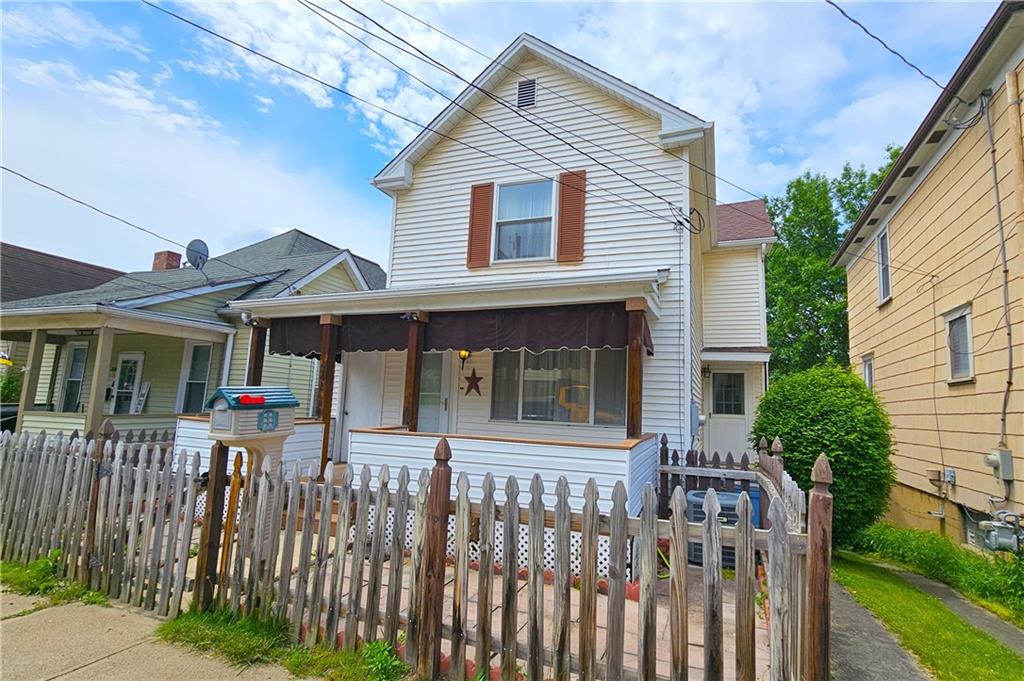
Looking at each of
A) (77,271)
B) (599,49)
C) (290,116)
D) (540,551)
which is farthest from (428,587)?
(77,271)

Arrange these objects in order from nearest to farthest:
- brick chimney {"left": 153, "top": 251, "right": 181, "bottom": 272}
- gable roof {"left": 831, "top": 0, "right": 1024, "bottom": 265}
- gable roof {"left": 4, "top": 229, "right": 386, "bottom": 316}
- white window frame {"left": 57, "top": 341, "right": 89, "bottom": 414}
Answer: gable roof {"left": 831, "top": 0, "right": 1024, "bottom": 265}, gable roof {"left": 4, "top": 229, "right": 386, "bottom": 316}, white window frame {"left": 57, "top": 341, "right": 89, "bottom": 414}, brick chimney {"left": 153, "top": 251, "right": 181, "bottom": 272}

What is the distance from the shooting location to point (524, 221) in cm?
895

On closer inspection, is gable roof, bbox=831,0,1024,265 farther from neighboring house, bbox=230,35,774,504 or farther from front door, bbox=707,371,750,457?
front door, bbox=707,371,750,457

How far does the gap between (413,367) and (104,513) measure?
3.73 metres

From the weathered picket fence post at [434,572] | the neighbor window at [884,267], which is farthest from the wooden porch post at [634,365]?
the neighbor window at [884,267]

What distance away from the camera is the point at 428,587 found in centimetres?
302

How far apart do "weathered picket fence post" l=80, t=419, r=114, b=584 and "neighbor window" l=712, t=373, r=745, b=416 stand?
1198cm

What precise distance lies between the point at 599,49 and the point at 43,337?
43.0 feet

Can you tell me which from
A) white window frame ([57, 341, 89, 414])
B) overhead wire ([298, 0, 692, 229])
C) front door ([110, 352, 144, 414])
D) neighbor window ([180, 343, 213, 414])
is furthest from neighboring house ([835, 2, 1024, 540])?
white window frame ([57, 341, 89, 414])

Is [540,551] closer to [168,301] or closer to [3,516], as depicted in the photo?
[3,516]

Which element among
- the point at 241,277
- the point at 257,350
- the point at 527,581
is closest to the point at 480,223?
the point at 257,350

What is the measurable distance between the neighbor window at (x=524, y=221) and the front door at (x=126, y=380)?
411 inches

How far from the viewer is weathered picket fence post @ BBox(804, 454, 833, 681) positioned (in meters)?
2.26

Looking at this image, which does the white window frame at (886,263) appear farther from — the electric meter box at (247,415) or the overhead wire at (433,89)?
the electric meter box at (247,415)
